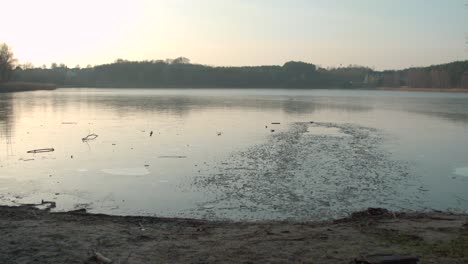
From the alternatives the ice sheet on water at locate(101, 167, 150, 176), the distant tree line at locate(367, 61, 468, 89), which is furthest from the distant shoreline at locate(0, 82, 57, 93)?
A: the distant tree line at locate(367, 61, 468, 89)

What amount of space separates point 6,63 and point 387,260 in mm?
81610

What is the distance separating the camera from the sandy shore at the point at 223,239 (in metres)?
5.50

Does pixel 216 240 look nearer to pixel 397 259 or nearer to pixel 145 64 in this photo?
pixel 397 259

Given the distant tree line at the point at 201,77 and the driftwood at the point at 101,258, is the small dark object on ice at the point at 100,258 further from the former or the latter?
the distant tree line at the point at 201,77

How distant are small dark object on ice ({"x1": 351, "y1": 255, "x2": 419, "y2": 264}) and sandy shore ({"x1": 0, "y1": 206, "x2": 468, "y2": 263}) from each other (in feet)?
1.06

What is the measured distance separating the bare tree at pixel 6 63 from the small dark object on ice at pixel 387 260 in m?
80.2

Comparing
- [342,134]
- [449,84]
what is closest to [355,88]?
[449,84]

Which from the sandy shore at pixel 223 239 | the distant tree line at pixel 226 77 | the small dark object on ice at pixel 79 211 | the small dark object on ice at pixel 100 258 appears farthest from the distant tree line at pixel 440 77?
the small dark object on ice at pixel 100 258

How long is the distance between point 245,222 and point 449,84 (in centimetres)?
11664

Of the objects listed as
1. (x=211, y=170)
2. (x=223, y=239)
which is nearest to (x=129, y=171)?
(x=211, y=170)

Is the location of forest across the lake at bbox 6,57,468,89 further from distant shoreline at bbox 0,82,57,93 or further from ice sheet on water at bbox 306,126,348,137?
ice sheet on water at bbox 306,126,348,137

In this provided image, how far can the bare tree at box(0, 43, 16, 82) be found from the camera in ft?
243

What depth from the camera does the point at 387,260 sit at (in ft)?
15.9

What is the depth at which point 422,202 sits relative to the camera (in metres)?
9.27
